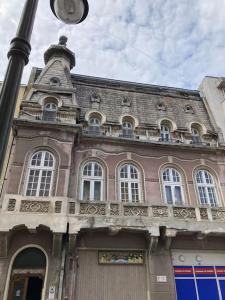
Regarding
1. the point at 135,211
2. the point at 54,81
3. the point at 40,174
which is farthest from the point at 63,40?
the point at 135,211

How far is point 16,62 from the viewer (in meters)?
3.33

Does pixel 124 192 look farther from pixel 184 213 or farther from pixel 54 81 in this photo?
pixel 54 81

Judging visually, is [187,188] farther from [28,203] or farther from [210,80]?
[210,80]

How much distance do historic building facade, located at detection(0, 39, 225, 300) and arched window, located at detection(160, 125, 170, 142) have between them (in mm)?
70

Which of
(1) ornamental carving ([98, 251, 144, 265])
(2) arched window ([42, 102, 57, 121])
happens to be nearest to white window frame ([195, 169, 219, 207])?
(1) ornamental carving ([98, 251, 144, 265])

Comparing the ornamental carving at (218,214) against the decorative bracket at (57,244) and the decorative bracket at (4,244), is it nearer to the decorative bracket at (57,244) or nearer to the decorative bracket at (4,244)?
the decorative bracket at (57,244)

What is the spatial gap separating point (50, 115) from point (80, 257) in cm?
790

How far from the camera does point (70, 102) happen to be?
50.8 ft

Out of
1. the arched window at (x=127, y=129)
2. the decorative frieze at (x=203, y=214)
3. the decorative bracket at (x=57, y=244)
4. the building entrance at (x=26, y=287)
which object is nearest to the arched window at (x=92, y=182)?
the decorative bracket at (x=57, y=244)

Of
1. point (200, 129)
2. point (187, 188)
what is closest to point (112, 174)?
point (187, 188)

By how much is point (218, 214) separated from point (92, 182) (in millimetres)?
6654

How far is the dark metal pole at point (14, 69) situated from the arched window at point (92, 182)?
10384 millimetres

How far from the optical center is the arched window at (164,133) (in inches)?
640

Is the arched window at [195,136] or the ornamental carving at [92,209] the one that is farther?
the arched window at [195,136]
